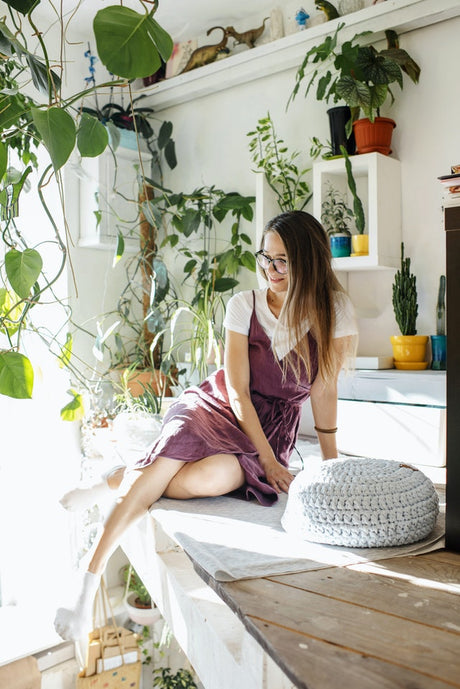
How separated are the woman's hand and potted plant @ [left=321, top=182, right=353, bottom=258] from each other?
983 millimetres

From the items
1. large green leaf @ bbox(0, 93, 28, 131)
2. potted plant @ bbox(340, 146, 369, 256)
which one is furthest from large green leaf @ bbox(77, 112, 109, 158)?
potted plant @ bbox(340, 146, 369, 256)

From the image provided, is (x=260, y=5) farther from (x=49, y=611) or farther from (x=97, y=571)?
(x=49, y=611)

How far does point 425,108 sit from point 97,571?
2003 mm

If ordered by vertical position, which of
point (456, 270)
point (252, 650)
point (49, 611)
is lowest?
point (49, 611)

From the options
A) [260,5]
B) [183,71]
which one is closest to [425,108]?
[260,5]

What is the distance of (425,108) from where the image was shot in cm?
237

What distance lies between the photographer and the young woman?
1656mm

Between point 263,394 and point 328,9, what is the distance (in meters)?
1.63

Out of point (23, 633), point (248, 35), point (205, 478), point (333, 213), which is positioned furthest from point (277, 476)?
point (248, 35)

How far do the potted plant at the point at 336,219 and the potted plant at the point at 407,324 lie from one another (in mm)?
236

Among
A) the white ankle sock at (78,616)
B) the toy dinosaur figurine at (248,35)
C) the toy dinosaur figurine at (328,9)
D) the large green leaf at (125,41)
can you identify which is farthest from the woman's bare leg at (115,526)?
the toy dinosaur figurine at (248,35)

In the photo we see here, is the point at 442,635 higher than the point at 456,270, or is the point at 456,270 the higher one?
the point at 456,270

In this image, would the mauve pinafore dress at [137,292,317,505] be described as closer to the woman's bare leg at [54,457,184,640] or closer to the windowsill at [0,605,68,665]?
the woman's bare leg at [54,457,184,640]

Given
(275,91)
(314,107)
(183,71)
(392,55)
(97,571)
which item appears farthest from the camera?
(183,71)
